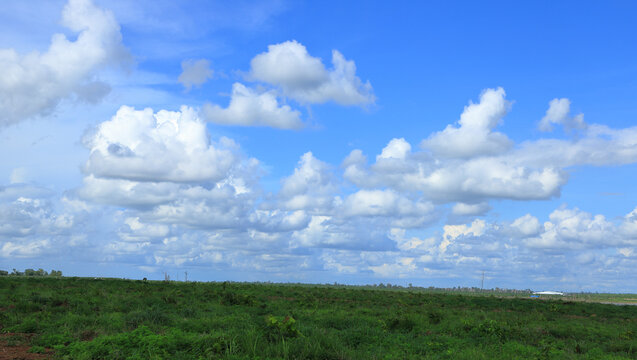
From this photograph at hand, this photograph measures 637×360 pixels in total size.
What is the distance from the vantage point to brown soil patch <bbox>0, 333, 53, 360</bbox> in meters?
16.0

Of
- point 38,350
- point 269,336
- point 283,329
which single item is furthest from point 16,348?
point 283,329

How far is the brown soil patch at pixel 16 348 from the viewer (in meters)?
16.0

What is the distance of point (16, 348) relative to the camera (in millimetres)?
17641

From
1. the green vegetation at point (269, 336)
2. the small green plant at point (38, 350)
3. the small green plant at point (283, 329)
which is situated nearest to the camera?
the green vegetation at point (269, 336)

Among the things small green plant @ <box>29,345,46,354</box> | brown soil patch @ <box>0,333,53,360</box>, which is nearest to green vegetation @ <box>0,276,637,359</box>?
small green plant @ <box>29,345,46,354</box>

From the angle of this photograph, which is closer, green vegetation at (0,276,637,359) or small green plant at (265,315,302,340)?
green vegetation at (0,276,637,359)

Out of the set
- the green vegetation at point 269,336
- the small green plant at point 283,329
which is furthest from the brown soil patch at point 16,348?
the small green plant at point 283,329

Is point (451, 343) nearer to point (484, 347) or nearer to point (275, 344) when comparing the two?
point (484, 347)

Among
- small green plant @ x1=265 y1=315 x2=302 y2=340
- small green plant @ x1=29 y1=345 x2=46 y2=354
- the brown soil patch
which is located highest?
small green plant @ x1=265 y1=315 x2=302 y2=340

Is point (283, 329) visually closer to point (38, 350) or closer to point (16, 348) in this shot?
point (38, 350)

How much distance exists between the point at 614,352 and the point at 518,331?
4.24 metres

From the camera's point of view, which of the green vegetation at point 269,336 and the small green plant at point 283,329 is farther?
the small green plant at point 283,329

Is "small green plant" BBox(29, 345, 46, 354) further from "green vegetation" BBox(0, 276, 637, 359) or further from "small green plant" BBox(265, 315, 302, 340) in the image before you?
"small green plant" BBox(265, 315, 302, 340)

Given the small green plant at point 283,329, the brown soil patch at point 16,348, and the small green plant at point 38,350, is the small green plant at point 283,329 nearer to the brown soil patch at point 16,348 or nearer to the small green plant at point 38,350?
the brown soil patch at point 16,348
